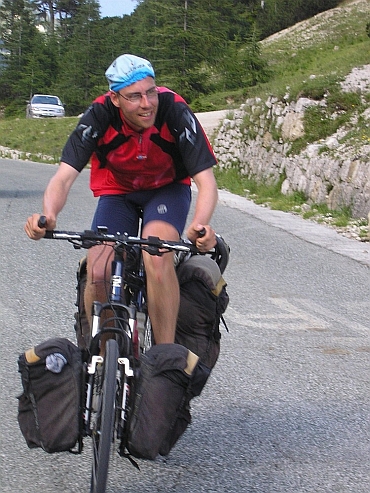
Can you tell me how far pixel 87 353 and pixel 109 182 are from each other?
1075mm

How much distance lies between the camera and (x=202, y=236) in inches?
141

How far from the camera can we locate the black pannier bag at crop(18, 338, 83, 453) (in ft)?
11.3

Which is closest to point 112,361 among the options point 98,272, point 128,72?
point 98,272

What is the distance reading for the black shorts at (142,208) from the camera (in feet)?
13.5

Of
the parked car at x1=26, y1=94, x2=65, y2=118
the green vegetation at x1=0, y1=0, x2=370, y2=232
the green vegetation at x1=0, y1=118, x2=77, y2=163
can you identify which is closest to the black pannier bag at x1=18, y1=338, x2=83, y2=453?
the green vegetation at x1=0, y1=0, x2=370, y2=232

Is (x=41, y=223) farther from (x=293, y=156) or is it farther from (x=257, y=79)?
(x=257, y=79)

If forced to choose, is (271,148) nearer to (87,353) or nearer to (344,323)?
(344,323)

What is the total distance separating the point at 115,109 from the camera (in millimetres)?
4008

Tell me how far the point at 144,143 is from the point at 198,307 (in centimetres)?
77

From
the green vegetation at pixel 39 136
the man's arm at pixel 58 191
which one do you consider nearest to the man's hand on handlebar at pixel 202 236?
the man's arm at pixel 58 191

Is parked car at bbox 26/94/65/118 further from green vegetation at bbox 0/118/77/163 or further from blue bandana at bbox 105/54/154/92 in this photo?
blue bandana at bbox 105/54/154/92

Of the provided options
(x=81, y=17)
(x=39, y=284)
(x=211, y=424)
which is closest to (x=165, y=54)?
(x=81, y=17)

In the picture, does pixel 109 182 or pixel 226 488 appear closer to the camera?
pixel 226 488

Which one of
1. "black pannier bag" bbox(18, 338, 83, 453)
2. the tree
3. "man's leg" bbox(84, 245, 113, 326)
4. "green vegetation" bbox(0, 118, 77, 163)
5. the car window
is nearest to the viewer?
"black pannier bag" bbox(18, 338, 83, 453)
